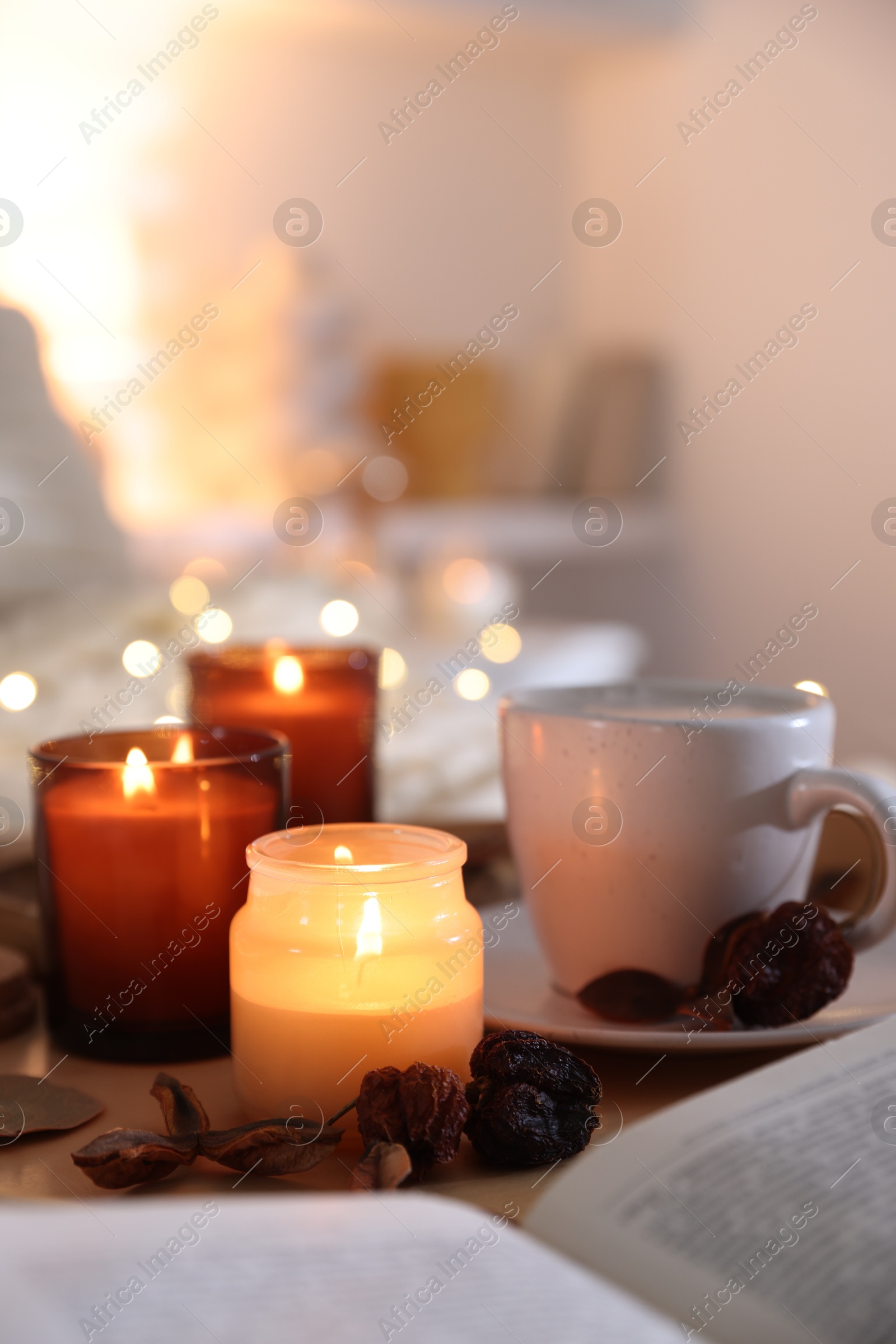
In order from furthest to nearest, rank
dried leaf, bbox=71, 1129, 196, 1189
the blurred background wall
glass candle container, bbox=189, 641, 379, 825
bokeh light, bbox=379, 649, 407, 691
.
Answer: the blurred background wall, bokeh light, bbox=379, 649, 407, 691, glass candle container, bbox=189, 641, 379, 825, dried leaf, bbox=71, 1129, 196, 1189

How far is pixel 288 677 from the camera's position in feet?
2.19

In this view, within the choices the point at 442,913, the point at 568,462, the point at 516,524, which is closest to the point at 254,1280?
the point at 442,913

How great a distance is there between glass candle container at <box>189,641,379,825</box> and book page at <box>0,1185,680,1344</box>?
0.33 metres

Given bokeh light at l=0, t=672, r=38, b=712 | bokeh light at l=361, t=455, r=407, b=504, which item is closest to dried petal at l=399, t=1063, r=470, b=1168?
bokeh light at l=0, t=672, r=38, b=712

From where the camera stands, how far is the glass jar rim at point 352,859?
44 centimetres

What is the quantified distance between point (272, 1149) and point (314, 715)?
282 mm

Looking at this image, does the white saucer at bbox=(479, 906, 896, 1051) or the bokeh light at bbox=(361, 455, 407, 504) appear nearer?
the white saucer at bbox=(479, 906, 896, 1051)

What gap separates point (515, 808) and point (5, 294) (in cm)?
174

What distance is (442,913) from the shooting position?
45 centimetres

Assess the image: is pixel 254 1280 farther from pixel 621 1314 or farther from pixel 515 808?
pixel 515 808

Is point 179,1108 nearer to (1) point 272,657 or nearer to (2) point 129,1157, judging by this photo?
(2) point 129,1157

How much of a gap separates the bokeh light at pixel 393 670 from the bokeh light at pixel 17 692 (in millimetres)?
298

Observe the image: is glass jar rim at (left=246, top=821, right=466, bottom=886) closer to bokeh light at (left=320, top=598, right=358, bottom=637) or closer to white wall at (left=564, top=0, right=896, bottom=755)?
bokeh light at (left=320, top=598, right=358, bottom=637)

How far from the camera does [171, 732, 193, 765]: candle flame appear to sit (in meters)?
0.56
